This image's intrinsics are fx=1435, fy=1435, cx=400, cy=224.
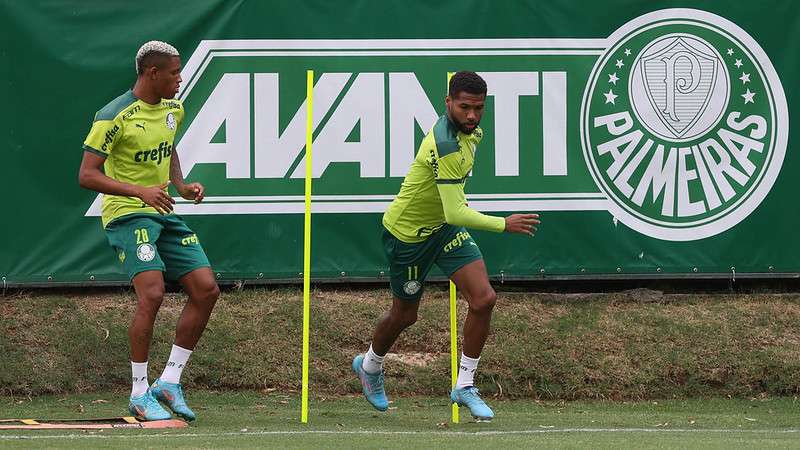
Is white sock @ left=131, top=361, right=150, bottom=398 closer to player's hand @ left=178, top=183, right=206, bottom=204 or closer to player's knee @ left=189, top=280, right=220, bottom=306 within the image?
player's knee @ left=189, top=280, right=220, bottom=306

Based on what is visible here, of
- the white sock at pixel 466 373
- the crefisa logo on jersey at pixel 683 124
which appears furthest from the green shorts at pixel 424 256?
the crefisa logo on jersey at pixel 683 124

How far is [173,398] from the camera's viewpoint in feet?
27.3

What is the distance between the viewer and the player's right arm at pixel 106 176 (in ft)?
26.4

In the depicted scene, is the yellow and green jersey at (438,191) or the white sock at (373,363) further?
the white sock at (373,363)

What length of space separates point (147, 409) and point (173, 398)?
0.57 feet

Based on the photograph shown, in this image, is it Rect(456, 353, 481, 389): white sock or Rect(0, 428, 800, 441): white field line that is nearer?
Rect(0, 428, 800, 441): white field line

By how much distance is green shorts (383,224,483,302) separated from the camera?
865 cm

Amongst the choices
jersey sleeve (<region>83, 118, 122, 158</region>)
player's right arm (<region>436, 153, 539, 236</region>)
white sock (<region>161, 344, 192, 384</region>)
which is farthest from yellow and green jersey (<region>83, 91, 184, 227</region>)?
player's right arm (<region>436, 153, 539, 236</region>)

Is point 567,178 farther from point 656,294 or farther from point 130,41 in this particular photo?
point 130,41

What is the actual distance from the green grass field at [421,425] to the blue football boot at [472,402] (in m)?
0.08

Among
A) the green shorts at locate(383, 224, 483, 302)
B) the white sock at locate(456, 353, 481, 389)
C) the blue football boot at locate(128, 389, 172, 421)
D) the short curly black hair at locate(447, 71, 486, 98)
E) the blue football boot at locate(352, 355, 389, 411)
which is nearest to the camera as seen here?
the blue football boot at locate(128, 389, 172, 421)

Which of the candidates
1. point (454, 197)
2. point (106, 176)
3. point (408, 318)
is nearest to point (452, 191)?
point (454, 197)

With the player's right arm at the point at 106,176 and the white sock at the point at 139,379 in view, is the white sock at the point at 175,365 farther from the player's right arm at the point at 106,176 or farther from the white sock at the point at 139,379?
the player's right arm at the point at 106,176

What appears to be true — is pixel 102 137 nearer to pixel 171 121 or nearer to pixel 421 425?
pixel 171 121
